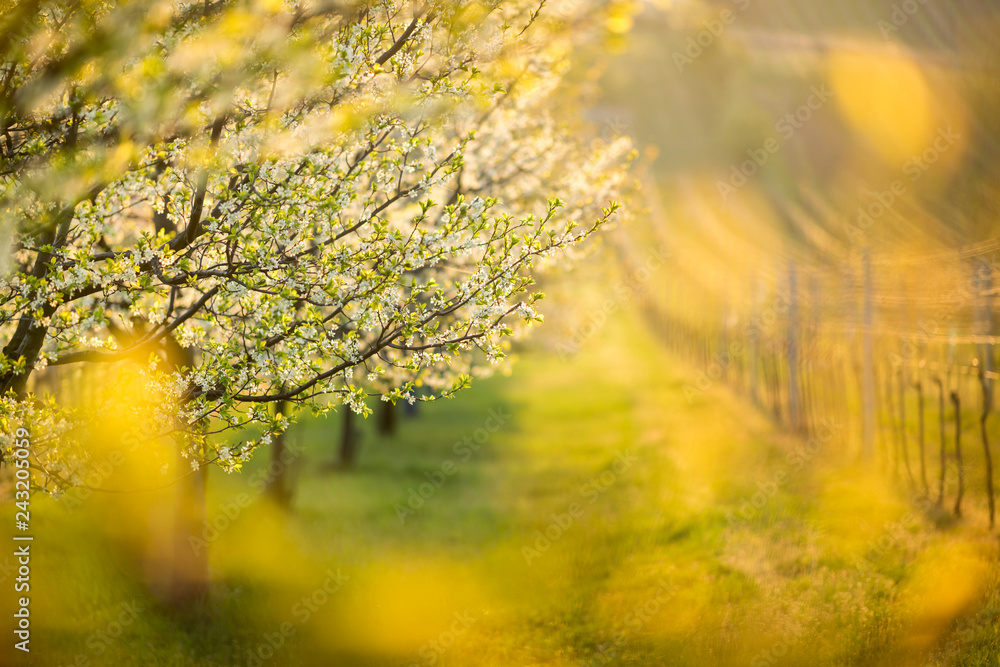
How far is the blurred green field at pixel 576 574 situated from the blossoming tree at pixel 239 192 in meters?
2.78

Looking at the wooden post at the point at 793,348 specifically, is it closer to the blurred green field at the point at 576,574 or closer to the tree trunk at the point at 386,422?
the blurred green field at the point at 576,574

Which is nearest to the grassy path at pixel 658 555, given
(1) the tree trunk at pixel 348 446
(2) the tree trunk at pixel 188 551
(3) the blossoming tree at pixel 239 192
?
(1) the tree trunk at pixel 348 446

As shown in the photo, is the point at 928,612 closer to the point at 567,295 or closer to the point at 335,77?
Answer: the point at 335,77

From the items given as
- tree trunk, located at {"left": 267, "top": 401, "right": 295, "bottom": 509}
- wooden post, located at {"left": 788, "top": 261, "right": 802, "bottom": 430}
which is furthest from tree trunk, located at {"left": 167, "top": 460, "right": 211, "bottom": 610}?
wooden post, located at {"left": 788, "top": 261, "right": 802, "bottom": 430}

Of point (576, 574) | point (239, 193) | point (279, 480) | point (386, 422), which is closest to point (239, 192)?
point (239, 193)

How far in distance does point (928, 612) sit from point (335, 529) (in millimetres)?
7587

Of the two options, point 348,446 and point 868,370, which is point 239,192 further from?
point 348,446

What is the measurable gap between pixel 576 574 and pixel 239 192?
576 centimetres

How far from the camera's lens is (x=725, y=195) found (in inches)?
2329

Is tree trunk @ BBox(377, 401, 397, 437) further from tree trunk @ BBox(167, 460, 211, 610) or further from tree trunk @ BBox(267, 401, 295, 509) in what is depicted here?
tree trunk @ BBox(167, 460, 211, 610)

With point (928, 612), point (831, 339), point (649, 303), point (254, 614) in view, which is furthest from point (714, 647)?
point (649, 303)

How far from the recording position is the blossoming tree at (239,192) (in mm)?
4352

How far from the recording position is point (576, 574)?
8.19 m

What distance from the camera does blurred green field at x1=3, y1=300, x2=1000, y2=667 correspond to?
624cm
